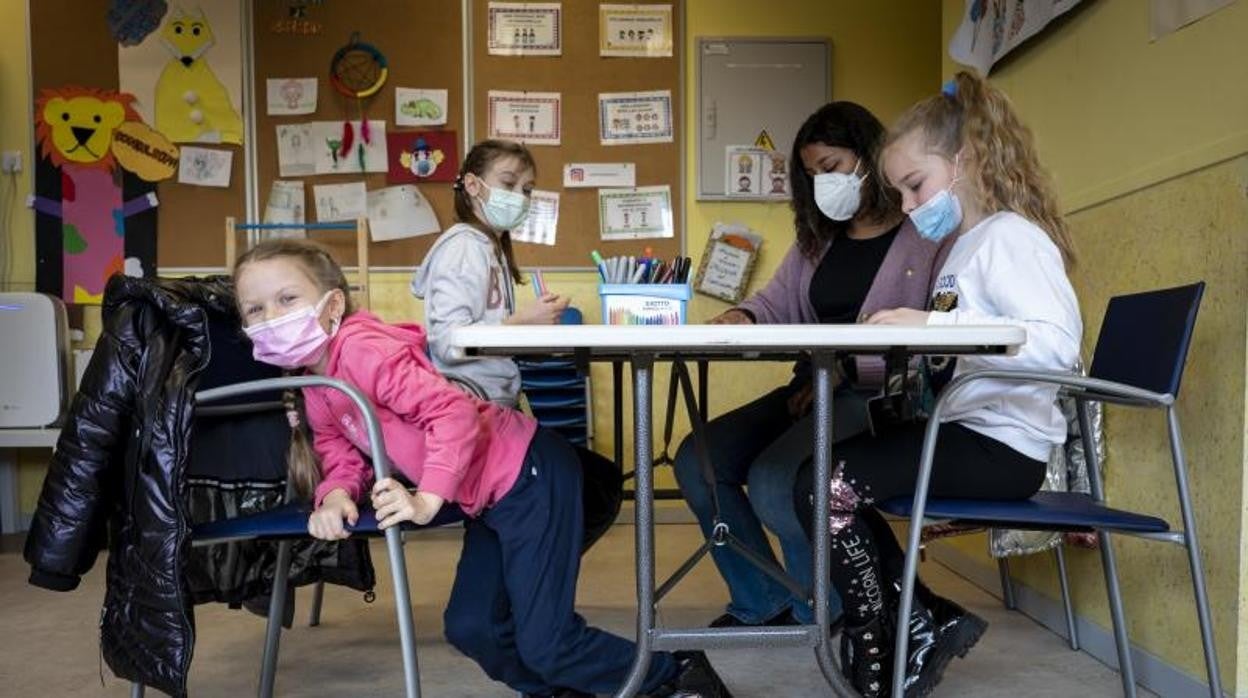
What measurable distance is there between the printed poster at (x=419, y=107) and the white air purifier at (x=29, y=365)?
4.31 ft

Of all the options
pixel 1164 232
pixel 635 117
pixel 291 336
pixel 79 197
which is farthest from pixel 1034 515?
pixel 79 197

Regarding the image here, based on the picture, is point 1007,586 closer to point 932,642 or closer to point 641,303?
point 932,642

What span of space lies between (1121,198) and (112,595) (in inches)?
72.7

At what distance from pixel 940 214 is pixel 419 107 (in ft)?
8.54

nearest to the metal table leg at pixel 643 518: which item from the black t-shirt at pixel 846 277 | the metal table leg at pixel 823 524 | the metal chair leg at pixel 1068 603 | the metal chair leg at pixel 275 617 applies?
the metal table leg at pixel 823 524

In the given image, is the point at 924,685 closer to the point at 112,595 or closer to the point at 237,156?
the point at 112,595

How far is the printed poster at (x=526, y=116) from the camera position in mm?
3973

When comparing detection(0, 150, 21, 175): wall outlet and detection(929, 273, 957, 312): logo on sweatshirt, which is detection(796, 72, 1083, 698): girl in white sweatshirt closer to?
detection(929, 273, 957, 312): logo on sweatshirt

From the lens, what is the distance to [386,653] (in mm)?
2260

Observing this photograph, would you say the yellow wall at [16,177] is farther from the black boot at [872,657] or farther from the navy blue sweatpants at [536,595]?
the black boot at [872,657]

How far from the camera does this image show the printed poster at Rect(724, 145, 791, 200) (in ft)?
13.3

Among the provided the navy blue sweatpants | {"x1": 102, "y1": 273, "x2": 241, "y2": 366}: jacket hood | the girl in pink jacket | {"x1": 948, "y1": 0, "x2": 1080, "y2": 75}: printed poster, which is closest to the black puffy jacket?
{"x1": 102, "y1": 273, "x2": 241, "y2": 366}: jacket hood

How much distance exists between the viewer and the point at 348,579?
82.3 inches

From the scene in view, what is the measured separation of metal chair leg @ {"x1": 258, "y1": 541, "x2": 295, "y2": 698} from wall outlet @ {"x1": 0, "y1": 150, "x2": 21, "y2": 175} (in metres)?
2.70
